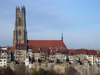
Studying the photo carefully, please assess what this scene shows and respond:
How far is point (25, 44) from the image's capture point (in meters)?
93.7

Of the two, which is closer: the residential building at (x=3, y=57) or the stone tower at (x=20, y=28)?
the residential building at (x=3, y=57)

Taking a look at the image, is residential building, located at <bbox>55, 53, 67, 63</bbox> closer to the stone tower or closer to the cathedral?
the cathedral

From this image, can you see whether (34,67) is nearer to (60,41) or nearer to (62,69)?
(62,69)

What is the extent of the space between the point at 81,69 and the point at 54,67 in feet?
21.8

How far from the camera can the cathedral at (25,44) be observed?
3543 inches

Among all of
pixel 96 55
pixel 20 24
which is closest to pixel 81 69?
pixel 96 55

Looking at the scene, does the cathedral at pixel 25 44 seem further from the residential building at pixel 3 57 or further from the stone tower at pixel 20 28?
the residential building at pixel 3 57

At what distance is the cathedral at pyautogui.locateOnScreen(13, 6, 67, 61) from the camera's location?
9000 centimetres

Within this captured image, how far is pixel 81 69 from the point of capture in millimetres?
68688

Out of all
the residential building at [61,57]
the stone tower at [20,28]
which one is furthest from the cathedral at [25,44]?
the residential building at [61,57]

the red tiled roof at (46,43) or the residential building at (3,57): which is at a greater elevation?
the red tiled roof at (46,43)

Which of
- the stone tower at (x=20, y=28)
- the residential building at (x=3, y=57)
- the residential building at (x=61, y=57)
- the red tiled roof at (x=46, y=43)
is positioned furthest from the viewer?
the stone tower at (x=20, y=28)

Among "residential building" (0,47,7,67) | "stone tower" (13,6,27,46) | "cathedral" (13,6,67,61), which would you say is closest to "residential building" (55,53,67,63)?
"cathedral" (13,6,67,61)

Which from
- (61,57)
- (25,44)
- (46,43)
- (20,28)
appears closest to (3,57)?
(25,44)
